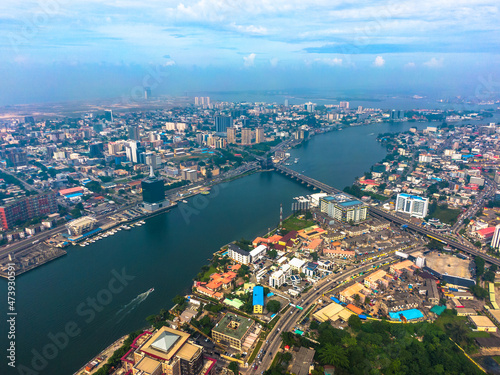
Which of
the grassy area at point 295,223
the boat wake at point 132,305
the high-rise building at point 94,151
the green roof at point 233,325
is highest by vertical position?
the high-rise building at point 94,151

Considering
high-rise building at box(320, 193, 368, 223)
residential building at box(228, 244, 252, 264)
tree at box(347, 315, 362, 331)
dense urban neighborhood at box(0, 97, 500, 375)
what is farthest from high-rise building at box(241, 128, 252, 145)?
tree at box(347, 315, 362, 331)

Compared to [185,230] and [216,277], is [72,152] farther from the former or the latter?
[216,277]

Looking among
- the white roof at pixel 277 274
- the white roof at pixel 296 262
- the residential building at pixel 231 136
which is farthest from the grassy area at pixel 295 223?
the residential building at pixel 231 136

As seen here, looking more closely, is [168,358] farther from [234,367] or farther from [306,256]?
[306,256]

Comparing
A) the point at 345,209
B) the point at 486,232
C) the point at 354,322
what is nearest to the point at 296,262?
the point at 354,322

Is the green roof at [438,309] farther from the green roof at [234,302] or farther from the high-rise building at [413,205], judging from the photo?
the high-rise building at [413,205]

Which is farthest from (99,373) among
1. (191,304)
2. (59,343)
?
(191,304)
